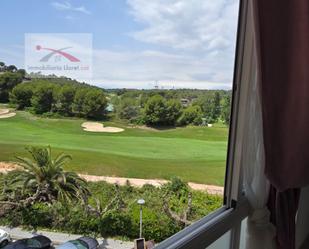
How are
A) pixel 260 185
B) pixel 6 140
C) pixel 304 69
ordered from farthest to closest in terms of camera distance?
1. pixel 260 185
2. pixel 304 69
3. pixel 6 140

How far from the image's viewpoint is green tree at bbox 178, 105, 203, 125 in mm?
1562

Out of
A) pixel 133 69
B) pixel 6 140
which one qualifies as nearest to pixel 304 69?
pixel 133 69

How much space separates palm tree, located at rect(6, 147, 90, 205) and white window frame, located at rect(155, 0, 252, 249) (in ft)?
2.25

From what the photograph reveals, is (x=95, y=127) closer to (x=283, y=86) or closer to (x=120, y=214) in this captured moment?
(x=120, y=214)

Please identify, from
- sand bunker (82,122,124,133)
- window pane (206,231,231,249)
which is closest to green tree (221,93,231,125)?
window pane (206,231,231,249)

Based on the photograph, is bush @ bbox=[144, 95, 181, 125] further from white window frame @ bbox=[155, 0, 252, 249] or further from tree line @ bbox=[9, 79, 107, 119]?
white window frame @ bbox=[155, 0, 252, 249]

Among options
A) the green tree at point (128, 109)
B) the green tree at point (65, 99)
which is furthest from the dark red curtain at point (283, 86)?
the green tree at point (65, 99)

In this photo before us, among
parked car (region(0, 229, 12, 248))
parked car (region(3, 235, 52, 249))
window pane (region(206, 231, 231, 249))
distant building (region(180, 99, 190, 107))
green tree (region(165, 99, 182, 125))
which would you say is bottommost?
window pane (region(206, 231, 231, 249))

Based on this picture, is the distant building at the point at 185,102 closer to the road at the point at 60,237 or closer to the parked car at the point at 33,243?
the road at the point at 60,237

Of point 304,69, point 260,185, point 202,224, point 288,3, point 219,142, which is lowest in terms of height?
point 202,224

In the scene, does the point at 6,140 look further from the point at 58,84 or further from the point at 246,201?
the point at 246,201

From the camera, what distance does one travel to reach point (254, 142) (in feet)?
6.04

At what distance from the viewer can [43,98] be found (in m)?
1.02

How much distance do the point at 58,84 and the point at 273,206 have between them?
1.49m
